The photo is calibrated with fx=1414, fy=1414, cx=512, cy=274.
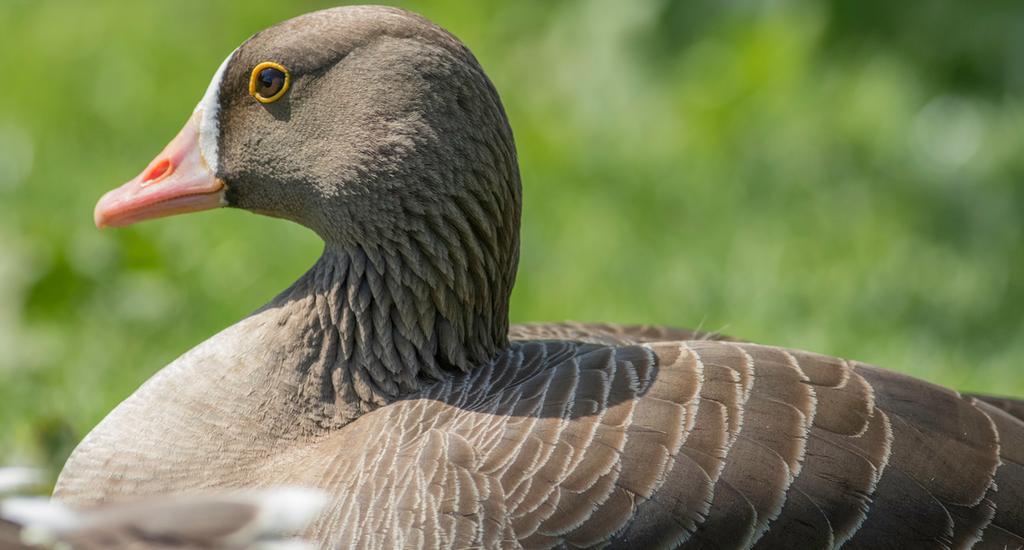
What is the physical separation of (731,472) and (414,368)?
3.10 ft

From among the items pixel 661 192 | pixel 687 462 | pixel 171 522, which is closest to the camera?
pixel 171 522

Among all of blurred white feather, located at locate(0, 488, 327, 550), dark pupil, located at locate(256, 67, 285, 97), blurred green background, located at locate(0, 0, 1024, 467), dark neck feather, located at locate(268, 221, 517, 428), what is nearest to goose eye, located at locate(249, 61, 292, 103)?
dark pupil, located at locate(256, 67, 285, 97)

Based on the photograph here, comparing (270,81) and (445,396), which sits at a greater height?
(270,81)

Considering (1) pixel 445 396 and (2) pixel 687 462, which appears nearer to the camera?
(2) pixel 687 462

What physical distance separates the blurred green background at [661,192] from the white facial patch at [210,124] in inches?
44.4

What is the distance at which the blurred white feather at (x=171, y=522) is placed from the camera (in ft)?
9.23

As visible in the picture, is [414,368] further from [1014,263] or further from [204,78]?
[204,78]

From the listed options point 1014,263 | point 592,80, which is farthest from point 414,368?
point 592,80

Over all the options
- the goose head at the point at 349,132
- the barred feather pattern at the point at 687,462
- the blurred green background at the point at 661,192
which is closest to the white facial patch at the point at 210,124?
the goose head at the point at 349,132

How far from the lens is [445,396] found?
12.0ft

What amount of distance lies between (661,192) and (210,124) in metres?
3.74

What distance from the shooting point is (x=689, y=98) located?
307 inches

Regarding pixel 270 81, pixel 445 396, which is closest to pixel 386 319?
pixel 445 396

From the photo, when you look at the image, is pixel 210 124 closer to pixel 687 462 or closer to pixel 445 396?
pixel 445 396
